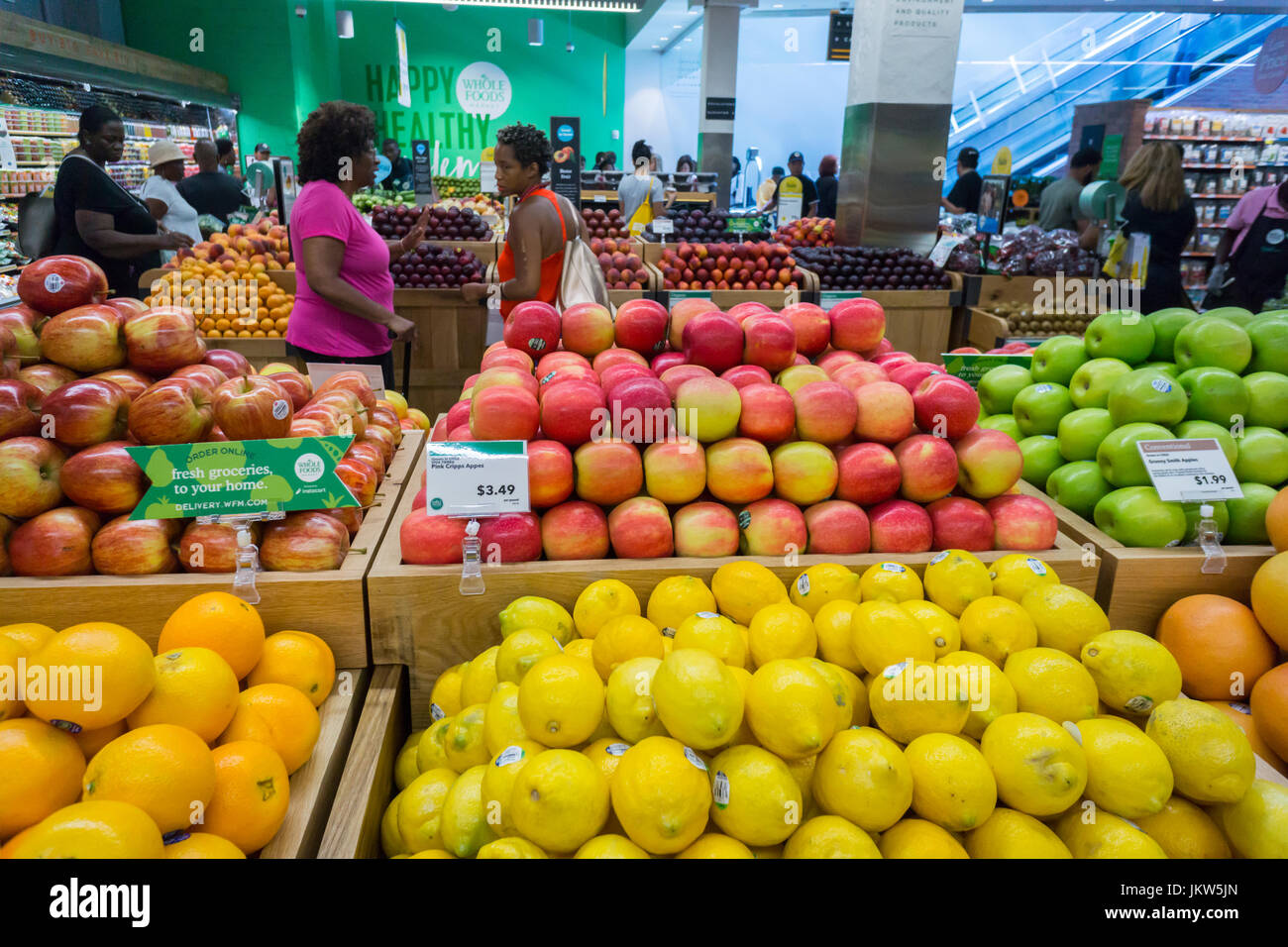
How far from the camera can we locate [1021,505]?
5.50 feet

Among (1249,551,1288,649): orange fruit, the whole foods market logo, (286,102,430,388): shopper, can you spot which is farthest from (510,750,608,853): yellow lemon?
the whole foods market logo

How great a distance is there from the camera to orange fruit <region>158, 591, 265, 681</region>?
1226mm

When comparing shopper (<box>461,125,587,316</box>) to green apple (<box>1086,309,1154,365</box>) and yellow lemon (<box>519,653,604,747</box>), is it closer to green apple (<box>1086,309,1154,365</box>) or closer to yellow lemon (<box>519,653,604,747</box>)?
green apple (<box>1086,309,1154,365</box>)

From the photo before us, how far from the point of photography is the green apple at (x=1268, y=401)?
70.7 inches

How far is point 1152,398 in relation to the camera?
1762 millimetres

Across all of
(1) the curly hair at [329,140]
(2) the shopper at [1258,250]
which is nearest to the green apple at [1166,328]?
(1) the curly hair at [329,140]

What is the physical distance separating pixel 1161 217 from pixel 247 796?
6.07 meters

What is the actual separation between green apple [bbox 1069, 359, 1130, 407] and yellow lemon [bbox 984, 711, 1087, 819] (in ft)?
3.85

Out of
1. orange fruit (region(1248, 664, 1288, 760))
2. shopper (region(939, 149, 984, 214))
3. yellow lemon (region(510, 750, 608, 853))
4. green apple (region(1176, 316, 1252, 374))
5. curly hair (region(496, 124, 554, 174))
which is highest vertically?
shopper (region(939, 149, 984, 214))

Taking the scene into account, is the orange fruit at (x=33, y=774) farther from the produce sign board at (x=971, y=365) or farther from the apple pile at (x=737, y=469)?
the produce sign board at (x=971, y=365)

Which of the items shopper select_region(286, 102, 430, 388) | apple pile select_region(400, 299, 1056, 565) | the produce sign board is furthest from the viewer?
shopper select_region(286, 102, 430, 388)
